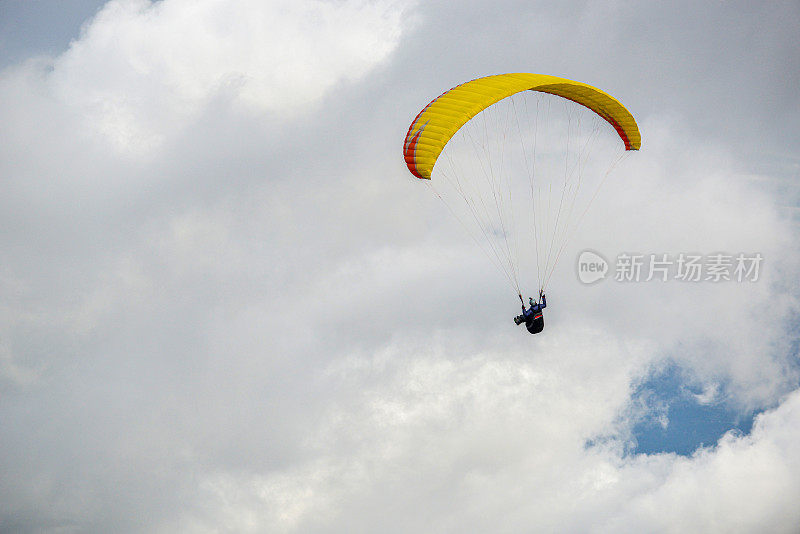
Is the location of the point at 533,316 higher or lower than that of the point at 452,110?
lower

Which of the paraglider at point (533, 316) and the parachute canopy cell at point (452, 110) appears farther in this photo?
the paraglider at point (533, 316)

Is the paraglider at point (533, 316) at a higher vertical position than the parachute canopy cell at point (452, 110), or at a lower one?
Result: lower

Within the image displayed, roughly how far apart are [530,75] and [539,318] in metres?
11.9

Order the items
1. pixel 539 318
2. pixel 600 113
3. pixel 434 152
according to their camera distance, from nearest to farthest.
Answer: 1. pixel 434 152
2. pixel 539 318
3. pixel 600 113

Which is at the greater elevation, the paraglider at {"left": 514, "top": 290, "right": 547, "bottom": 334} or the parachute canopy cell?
the parachute canopy cell

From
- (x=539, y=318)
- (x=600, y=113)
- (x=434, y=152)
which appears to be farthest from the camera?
(x=600, y=113)

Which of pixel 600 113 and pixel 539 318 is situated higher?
pixel 600 113

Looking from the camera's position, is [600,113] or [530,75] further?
[600,113]

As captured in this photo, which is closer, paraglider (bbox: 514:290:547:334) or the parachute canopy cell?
the parachute canopy cell

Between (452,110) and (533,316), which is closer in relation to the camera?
(452,110)

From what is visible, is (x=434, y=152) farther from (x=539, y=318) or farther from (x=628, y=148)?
(x=628, y=148)

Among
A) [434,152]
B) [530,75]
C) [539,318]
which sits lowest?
[539,318]

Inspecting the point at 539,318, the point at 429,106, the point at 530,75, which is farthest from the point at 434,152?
the point at 539,318

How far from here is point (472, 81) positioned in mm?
38281
